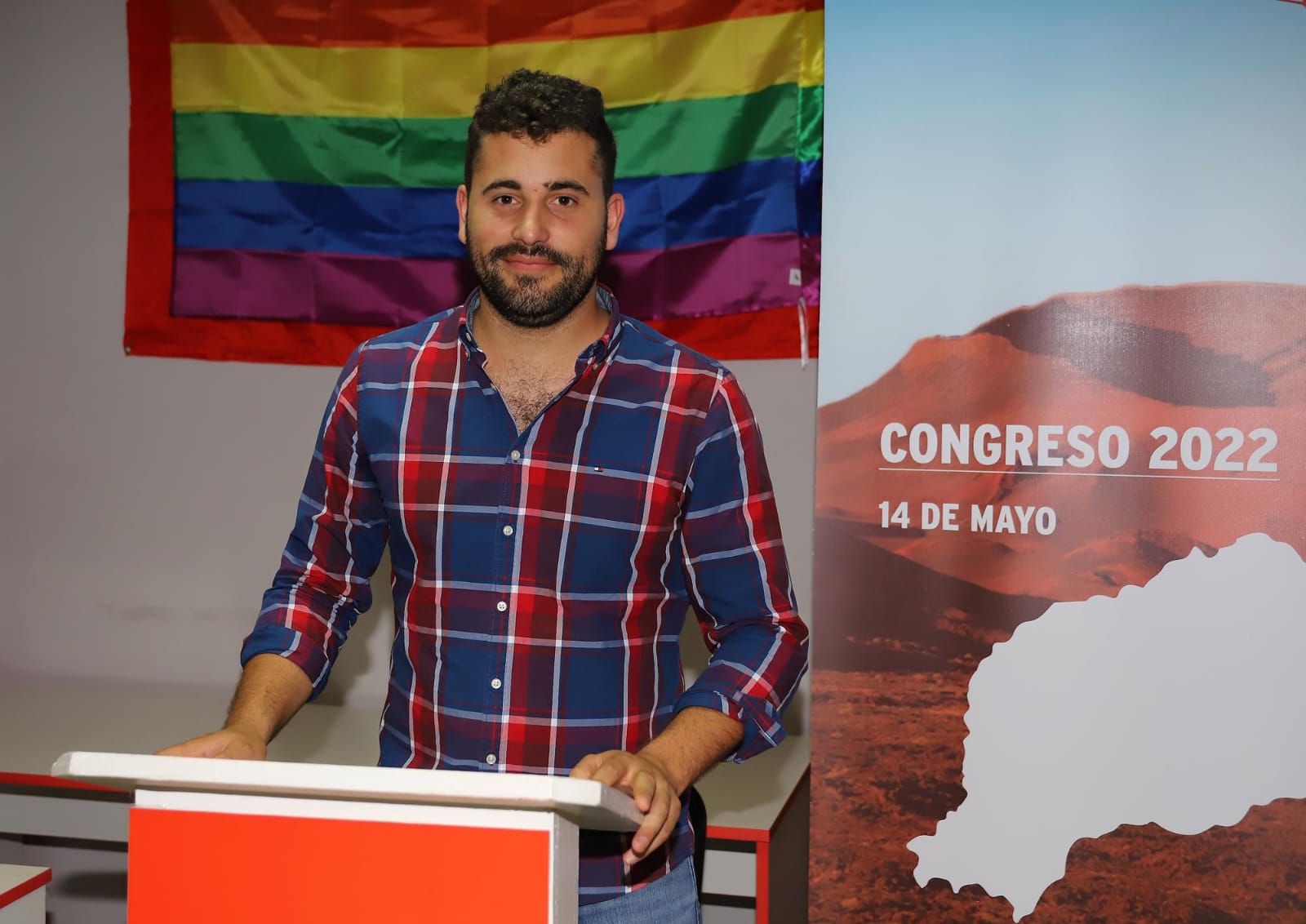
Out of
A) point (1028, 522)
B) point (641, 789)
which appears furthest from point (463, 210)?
point (1028, 522)

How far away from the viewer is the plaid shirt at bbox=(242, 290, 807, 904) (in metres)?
1.34

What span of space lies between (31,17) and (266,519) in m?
1.36

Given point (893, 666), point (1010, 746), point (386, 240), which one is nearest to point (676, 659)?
point (893, 666)

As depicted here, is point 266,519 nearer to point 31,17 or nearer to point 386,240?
point 386,240

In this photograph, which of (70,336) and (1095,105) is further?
(70,336)

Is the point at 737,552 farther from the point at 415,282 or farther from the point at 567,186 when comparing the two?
the point at 415,282

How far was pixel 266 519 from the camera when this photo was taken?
112 inches

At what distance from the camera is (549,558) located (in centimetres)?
136

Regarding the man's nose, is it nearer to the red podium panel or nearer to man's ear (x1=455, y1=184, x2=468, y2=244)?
man's ear (x1=455, y1=184, x2=468, y2=244)

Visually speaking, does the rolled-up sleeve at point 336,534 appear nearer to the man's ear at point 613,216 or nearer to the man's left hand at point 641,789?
the man's ear at point 613,216

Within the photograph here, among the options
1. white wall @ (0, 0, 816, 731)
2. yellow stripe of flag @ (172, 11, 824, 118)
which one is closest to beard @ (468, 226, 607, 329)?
yellow stripe of flag @ (172, 11, 824, 118)

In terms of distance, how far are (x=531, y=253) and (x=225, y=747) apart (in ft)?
2.05

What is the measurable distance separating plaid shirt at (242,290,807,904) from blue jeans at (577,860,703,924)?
0.05 ft

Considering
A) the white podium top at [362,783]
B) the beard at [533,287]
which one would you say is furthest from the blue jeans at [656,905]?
the beard at [533,287]
